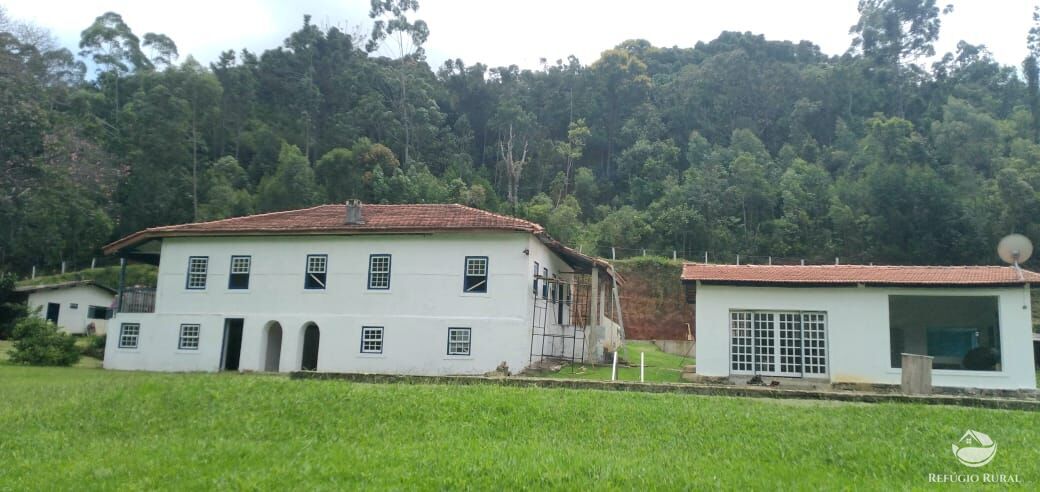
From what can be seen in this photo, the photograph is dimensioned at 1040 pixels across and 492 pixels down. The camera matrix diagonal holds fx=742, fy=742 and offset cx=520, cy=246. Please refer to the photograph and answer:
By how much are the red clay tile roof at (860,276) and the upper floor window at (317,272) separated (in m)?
11.3

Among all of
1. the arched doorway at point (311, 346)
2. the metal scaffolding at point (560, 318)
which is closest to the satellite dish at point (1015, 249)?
the metal scaffolding at point (560, 318)

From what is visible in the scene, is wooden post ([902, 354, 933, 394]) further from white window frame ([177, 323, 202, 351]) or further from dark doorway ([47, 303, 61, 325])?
dark doorway ([47, 303, 61, 325])

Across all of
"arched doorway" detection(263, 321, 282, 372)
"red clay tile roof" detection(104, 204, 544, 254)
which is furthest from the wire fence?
"arched doorway" detection(263, 321, 282, 372)

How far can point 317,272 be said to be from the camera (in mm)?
23672

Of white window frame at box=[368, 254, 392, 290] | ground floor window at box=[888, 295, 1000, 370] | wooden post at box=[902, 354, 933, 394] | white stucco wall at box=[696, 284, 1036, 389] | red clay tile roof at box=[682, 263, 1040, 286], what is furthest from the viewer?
ground floor window at box=[888, 295, 1000, 370]

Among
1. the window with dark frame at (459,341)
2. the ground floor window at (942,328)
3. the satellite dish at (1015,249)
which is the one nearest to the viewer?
the satellite dish at (1015,249)

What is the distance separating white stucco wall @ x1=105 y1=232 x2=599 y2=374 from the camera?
21922 mm

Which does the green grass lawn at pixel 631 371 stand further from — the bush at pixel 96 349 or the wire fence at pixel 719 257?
the wire fence at pixel 719 257

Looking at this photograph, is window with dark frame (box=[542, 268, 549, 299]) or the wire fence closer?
window with dark frame (box=[542, 268, 549, 299])

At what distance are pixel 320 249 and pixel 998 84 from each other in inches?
2453

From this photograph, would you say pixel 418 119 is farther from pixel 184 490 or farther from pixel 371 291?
pixel 184 490

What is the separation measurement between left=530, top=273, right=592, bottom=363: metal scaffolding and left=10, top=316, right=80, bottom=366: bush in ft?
50.6

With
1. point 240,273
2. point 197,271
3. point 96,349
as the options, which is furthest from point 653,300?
point 96,349

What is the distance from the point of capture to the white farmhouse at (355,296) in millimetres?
22047
